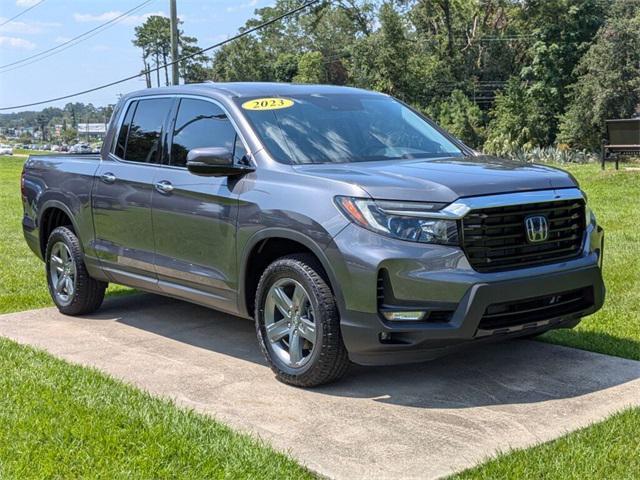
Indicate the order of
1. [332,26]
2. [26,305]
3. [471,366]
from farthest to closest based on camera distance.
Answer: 1. [332,26]
2. [26,305]
3. [471,366]

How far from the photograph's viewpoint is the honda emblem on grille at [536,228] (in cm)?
476

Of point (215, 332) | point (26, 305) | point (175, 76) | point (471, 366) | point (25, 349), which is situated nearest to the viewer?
point (471, 366)

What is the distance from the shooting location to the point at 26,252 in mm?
11172

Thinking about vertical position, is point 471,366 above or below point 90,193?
below

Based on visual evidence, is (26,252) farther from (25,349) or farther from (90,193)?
(25,349)

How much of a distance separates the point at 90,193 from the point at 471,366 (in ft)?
11.4

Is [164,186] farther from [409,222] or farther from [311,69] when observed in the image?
[311,69]

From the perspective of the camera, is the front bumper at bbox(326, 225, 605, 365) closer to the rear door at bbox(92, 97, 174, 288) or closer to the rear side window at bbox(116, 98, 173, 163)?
the rear door at bbox(92, 97, 174, 288)

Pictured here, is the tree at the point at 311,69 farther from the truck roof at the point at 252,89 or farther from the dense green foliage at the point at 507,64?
the truck roof at the point at 252,89

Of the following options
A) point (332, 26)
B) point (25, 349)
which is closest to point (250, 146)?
point (25, 349)

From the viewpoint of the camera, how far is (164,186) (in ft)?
19.7

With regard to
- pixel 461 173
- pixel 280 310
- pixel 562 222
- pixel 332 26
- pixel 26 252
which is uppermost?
pixel 332 26

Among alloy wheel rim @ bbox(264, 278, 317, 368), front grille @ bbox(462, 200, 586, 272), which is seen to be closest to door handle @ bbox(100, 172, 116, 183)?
alloy wheel rim @ bbox(264, 278, 317, 368)

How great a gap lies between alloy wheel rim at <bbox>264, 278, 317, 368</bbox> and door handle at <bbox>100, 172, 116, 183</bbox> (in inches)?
81.4
